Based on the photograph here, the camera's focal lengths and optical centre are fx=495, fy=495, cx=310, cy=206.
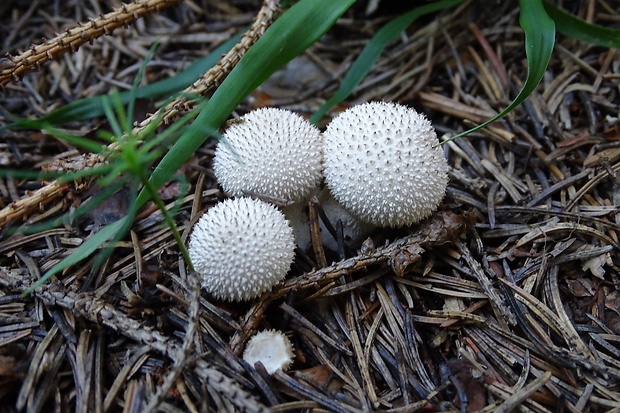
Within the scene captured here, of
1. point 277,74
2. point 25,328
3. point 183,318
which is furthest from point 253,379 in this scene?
point 277,74

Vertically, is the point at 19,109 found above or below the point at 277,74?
above

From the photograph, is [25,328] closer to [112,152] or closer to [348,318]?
[112,152]

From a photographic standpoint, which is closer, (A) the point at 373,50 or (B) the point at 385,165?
(B) the point at 385,165

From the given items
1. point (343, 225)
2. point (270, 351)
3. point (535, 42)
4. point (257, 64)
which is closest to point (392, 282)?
point (343, 225)

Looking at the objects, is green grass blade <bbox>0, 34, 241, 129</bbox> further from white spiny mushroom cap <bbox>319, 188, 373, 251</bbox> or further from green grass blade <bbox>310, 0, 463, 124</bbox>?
white spiny mushroom cap <bbox>319, 188, 373, 251</bbox>

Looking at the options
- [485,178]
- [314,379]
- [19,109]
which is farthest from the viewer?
[19,109]

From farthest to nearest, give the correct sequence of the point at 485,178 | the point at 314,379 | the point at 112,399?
the point at 485,178 < the point at 314,379 < the point at 112,399

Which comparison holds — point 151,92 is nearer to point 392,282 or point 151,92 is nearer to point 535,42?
point 392,282

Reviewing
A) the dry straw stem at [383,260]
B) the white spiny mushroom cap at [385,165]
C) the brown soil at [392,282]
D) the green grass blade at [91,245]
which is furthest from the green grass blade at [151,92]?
the dry straw stem at [383,260]
